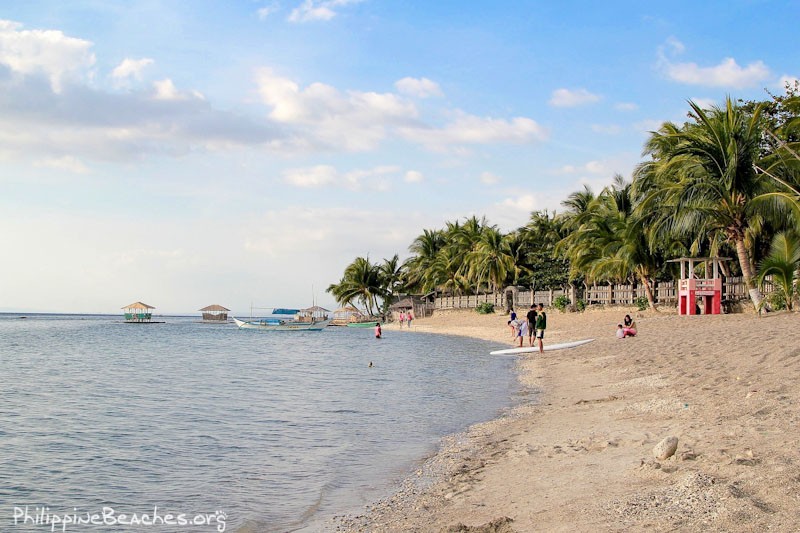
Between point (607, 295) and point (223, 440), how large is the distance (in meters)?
33.1

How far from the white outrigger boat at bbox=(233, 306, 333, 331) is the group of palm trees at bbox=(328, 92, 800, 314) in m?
19.5

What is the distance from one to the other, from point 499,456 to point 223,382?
13.9 metres

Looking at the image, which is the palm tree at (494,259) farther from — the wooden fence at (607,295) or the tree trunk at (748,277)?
the tree trunk at (748,277)

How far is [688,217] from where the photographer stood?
83.0 feet

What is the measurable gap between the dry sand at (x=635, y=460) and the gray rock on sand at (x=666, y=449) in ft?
0.17

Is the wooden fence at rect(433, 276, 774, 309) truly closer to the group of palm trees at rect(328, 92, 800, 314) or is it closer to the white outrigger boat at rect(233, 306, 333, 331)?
the group of palm trees at rect(328, 92, 800, 314)

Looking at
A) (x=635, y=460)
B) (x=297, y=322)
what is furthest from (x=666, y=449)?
(x=297, y=322)

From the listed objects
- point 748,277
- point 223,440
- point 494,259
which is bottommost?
point 223,440

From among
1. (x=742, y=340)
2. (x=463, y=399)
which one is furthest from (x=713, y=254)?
(x=463, y=399)

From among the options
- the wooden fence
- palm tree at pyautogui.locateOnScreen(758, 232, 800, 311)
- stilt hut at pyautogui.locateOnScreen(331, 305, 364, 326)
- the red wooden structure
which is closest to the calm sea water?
palm tree at pyautogui.locateOnScreen(758, 232, 800, 311)

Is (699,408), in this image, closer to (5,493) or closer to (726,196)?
(5,493)

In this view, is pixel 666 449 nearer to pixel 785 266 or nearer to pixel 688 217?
pixel 785 266

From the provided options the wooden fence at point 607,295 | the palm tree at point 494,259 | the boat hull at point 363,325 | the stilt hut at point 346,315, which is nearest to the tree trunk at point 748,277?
the wooden fence at point 607,295

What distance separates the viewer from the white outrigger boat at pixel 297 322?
7012 cm
